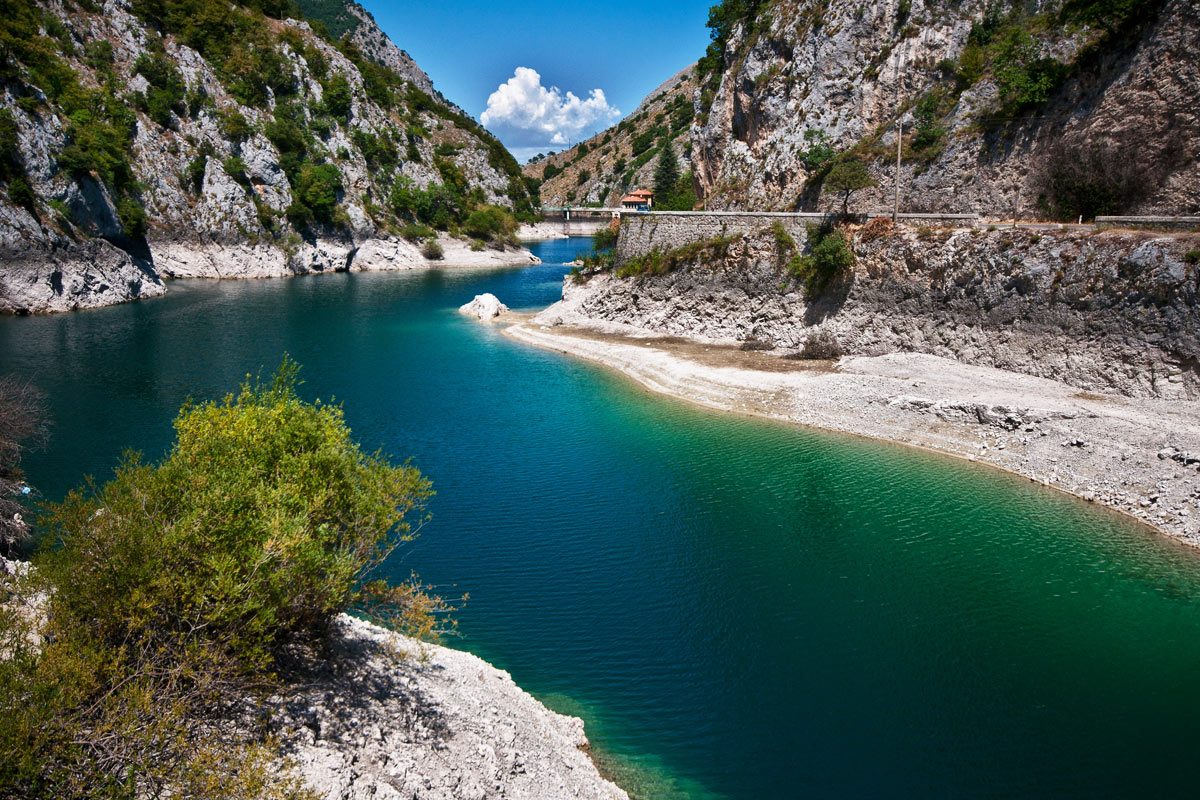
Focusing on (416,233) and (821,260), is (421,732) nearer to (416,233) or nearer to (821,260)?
(821,260)

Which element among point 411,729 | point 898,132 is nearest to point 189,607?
point 411,729

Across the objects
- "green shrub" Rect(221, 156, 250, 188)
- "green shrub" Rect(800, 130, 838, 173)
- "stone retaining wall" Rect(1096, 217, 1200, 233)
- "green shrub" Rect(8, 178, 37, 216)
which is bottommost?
"green shrub" Rect(8, 178, 37, 216)

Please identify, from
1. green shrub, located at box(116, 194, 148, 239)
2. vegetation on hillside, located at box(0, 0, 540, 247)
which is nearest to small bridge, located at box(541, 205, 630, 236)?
vegetation on hillside, located at box(0, 0, 540, 247)

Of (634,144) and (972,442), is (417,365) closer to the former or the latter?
(972,442)

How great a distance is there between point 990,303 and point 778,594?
25.6 metres

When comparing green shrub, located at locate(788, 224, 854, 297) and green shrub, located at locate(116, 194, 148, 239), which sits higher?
green shrub, located at locate(788, 224, 854, 297)

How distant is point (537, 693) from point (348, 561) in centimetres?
653

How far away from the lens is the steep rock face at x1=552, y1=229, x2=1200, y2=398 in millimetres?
33219

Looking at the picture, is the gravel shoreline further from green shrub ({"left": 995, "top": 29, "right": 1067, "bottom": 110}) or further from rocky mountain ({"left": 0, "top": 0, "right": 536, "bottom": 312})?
rocky mountain ({"left": 0, "top": 0, "right": 536, "bottom": 312})

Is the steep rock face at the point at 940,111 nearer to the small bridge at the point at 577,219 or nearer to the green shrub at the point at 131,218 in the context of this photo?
Answer: the green shrub at the point at 131,218

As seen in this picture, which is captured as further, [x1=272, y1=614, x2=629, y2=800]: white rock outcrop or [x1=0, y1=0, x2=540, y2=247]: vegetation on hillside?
[x1=0, y1=0, x2=540, y2=247]: vegetation on hillside

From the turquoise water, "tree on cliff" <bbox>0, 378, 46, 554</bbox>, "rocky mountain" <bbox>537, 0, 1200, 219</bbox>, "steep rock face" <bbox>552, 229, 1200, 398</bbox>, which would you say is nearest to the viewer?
the turquoise water

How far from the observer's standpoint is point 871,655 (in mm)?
19594

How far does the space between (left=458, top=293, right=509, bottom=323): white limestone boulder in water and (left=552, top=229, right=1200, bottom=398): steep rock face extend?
19811 millimetres
